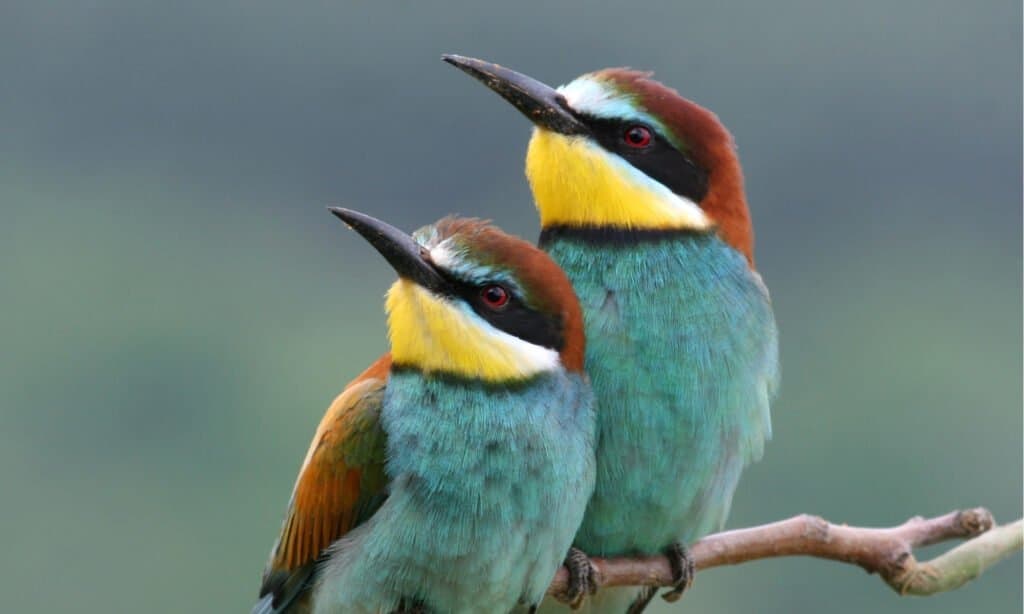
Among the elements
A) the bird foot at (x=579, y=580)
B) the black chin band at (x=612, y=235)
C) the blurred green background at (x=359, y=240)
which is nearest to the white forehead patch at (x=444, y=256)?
the black chin band at (x=612, y=235)

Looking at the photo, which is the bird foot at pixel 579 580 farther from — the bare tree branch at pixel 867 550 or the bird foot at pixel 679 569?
the bird foot at pixel 679 569

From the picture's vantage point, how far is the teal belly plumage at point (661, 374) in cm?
252

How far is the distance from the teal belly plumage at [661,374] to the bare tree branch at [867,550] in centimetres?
5

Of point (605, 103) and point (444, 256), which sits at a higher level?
point (605, 103)

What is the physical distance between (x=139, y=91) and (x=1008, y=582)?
9.21 meters

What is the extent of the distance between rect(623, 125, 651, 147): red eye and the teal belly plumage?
0.48 ft

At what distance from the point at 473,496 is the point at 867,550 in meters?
0.69

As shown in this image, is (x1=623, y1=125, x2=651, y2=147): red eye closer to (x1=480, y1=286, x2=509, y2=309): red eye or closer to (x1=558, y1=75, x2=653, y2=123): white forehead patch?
(x1=558, y1=75, x2=653, y2=123): white forehead patch

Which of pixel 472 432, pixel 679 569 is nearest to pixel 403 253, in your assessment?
pixel 472 432

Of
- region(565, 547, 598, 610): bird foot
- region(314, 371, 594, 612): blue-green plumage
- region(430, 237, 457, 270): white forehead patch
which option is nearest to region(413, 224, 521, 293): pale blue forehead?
region(430, 237, 457, 270): white forehead patch

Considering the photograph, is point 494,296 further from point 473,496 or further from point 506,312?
point 473,496

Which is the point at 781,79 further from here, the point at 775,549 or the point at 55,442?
the point at 775,549

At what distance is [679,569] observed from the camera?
2.61 meters

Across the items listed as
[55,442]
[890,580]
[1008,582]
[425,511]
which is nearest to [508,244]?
[425,511]
